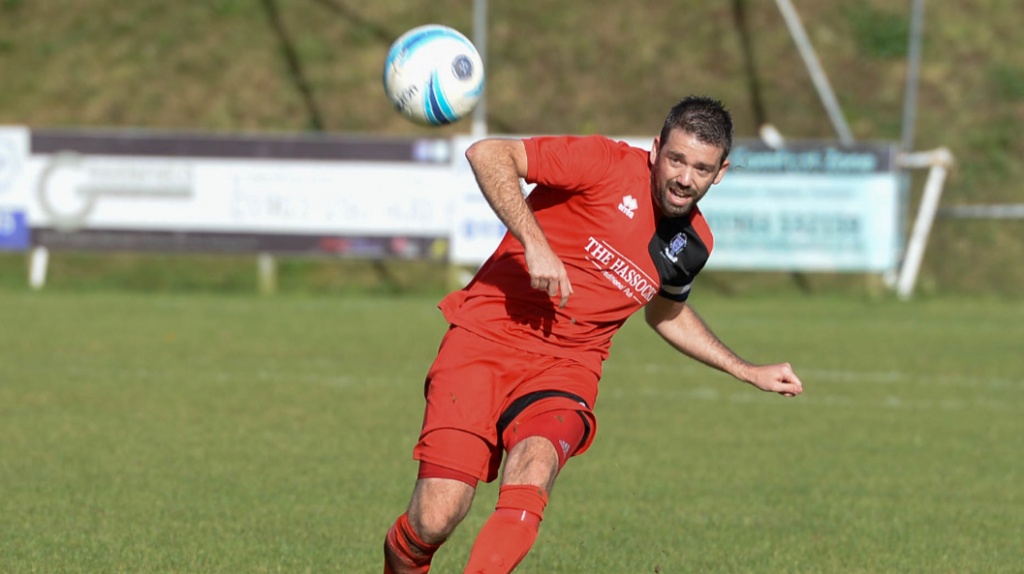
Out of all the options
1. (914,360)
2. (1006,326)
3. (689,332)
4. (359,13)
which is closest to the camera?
(689,332)

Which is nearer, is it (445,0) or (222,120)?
(222,120)

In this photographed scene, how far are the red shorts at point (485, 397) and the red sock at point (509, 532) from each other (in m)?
0.22

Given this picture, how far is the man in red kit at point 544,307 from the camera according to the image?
4.69 meters

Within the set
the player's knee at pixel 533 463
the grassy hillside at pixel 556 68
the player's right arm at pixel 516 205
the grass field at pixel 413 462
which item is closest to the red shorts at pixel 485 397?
the player's knee at pixel 533 463

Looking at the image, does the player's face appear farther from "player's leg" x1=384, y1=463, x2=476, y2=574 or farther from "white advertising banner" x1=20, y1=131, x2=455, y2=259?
"white advertising banner" x1=20, y1=131, x2=455, y2=259

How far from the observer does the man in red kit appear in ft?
15.4

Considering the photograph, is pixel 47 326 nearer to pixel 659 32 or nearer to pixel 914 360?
pixel 914 360

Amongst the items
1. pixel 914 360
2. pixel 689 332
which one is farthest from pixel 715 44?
pixel 689 332

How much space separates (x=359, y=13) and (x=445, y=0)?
1526 millimetres

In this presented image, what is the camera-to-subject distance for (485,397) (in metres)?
4.83

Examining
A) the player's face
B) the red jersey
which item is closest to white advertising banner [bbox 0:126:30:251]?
the red jersey

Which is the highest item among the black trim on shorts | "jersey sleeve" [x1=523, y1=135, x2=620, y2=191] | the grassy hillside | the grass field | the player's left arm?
the grassy hillside

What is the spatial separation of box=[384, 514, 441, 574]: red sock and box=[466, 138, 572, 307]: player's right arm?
0.93 m

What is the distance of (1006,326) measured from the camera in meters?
16.6
